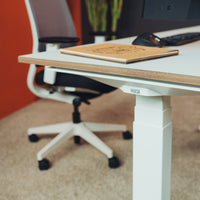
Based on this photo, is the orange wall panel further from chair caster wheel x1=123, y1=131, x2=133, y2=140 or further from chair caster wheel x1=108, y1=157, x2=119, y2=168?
chair caster wheel x1=108, y1=157, x2=119, y2=168

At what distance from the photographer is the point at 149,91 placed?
2.81ft

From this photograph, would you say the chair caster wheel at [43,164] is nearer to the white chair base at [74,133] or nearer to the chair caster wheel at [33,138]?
the white chair base at [74,133]

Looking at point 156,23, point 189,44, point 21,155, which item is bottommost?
point 21,155

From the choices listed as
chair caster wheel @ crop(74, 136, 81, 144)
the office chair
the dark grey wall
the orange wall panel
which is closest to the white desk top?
the office chair

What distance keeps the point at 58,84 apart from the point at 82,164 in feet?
1.72

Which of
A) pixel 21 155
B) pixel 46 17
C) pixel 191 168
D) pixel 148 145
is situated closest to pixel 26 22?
pixel 46 17

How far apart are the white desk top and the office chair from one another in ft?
1.66

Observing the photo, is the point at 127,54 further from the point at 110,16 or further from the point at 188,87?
the point at 110,16

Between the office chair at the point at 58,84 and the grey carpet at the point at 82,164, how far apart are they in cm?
9

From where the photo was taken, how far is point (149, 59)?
89cm

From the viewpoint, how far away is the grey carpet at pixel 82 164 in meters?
1.48

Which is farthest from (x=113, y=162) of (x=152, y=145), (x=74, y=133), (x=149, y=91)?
(x=149, y=91)

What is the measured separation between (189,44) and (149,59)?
46 cm

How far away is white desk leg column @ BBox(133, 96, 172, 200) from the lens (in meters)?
0.91
